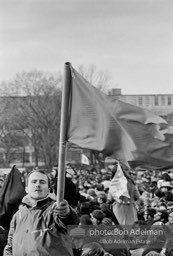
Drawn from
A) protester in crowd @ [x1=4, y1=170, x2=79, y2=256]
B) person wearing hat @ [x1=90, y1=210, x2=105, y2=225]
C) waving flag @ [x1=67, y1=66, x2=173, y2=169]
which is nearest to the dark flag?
person wearing hat @ [x1=90, y1=210, x2=105, y2=225]

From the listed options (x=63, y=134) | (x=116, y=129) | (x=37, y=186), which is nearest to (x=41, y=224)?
(x=37, y=186)

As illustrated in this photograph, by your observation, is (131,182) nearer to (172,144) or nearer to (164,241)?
(164,241)

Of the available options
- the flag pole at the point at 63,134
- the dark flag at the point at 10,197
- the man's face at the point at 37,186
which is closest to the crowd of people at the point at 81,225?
the man's face at the point at 37,186

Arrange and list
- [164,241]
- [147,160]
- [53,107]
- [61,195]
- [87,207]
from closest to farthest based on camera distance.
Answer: [61,195] → [147,160] → [164,241] → [87,207] → [53,107]

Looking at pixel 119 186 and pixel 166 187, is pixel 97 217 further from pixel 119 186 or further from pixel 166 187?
pixel 166 187

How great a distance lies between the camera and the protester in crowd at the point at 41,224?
15.9 ft

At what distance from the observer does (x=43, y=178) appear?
201 inches

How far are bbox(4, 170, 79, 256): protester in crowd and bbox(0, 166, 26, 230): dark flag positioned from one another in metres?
2.20

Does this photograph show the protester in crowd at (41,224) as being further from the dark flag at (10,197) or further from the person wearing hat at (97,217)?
the person wearing hat at (97,217)

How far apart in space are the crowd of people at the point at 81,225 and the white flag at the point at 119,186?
0.02 metres

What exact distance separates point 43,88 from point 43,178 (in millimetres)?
64425

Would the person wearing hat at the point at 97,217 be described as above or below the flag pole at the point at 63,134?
below

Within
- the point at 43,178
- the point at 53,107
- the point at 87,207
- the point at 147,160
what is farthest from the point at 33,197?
the point at 53,107

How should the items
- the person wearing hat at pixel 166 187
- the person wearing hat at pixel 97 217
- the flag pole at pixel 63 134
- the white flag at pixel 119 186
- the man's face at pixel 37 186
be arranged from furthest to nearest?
the person wearing hat at pixel 166 187
the white flag at pixel 119 186
the person wearing hat at pixel 97 217
the man's face at pixel 37 186
the flag pole at pixel 63 134
